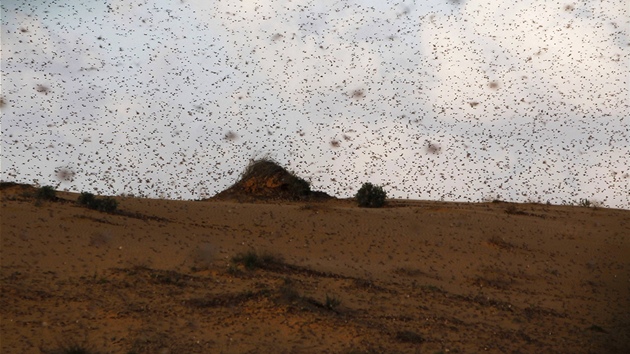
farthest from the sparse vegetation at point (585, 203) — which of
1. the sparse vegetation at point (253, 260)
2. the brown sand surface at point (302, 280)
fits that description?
the sparse vegetation at point (253, 260)

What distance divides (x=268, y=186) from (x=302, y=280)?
11.4 meters

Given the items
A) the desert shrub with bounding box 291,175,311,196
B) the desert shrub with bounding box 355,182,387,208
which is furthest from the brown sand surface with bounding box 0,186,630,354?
the desert shrub with bounding box 291,175,311,196

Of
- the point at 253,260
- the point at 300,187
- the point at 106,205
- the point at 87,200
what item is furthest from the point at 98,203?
the point at 300,187

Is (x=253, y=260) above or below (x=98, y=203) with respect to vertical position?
below

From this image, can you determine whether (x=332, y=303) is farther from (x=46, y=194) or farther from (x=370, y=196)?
(x=370, y=196)

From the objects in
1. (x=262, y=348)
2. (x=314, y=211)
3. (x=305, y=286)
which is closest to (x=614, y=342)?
(x=305, y=286)

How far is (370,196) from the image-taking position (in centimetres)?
2427

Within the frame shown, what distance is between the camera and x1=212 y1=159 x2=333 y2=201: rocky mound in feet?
84.8

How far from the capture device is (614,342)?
14.3 m

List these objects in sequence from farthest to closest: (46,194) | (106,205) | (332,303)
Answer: (46,194) → (106,205) → (332,303)

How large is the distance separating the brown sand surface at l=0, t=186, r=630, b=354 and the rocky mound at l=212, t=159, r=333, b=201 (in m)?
3.82

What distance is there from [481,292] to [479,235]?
416 centimetres

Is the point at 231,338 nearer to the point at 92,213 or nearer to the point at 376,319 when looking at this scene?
the point at 376,319

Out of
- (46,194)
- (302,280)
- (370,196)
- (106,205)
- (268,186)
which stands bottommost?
(302,280)
